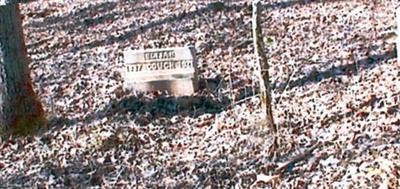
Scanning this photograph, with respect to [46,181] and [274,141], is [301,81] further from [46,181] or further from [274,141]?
[46,181]

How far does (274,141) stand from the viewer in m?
7.09

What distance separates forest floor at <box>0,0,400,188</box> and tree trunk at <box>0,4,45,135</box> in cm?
23

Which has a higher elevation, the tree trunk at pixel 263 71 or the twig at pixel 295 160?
the tree trunk at pixel 263 71

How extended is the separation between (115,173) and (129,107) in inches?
87.1

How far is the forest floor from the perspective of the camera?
6.66 metres

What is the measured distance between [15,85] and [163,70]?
1.73 metres

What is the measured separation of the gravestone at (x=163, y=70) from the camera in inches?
386

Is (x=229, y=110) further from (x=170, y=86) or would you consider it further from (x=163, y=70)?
(x=163, y=70)

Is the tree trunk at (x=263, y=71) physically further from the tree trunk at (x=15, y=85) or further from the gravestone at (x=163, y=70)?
the tree trunk at (x=15, y=85)

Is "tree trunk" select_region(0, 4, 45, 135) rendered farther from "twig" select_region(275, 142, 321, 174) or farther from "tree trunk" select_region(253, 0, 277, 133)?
"twig" select_region(275, 142, 321, 174)

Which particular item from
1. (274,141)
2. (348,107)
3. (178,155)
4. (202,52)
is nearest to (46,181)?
(178,155)

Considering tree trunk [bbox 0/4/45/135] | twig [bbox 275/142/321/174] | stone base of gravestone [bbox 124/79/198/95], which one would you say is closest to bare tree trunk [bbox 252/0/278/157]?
twig [bbox 275/142/321/174]

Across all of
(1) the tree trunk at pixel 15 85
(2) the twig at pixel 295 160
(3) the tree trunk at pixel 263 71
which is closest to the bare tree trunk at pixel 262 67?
(3) the tree trunk at pixel 263 71

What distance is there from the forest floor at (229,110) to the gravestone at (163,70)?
165 mm
